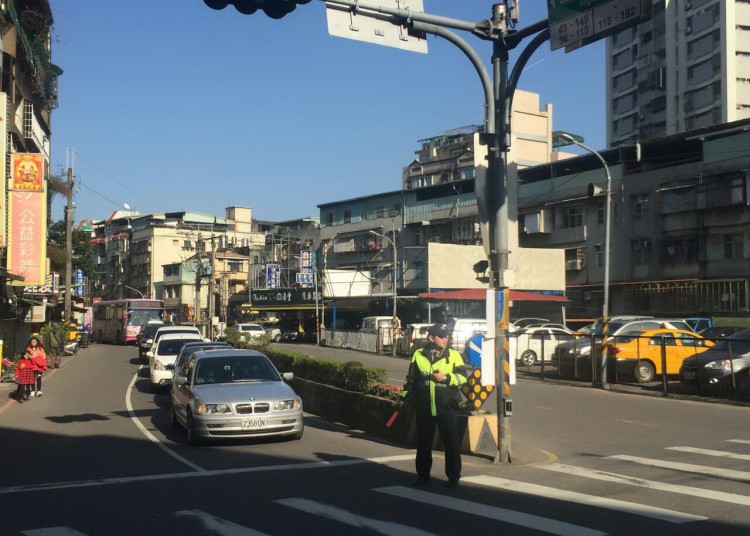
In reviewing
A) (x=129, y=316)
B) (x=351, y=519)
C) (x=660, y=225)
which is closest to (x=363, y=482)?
(x=351, y=519)

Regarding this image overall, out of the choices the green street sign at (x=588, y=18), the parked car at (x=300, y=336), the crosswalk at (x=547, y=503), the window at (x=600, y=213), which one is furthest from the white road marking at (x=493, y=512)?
the parked car at (x=300, y=336)

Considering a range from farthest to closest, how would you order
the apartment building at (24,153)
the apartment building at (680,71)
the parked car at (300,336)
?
the apartment building at (680,71) < the parked car at (300,336) < the apartment building at (24,153)

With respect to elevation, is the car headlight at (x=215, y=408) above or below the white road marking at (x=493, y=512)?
above

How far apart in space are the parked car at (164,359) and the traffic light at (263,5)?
16.5 meters

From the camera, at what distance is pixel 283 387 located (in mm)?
13227

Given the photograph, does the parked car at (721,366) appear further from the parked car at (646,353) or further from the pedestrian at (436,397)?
the pedestrian at (436,397)

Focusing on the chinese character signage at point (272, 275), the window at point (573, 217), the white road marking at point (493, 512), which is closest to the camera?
the white road marking at point (493, 512)

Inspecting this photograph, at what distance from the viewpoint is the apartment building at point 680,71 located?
209 ft

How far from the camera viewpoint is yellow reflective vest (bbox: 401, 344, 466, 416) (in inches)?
360

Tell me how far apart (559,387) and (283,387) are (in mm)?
13123

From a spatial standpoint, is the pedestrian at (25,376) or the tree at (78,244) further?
the tree at (78,244)

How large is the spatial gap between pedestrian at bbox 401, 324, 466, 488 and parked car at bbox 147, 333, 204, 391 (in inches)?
578

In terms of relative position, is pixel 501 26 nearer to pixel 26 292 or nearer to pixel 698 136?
pixel 26 292

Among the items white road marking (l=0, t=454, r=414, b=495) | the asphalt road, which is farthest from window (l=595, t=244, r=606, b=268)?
white road marking (l=0, t=454, r=414, b=495)
